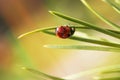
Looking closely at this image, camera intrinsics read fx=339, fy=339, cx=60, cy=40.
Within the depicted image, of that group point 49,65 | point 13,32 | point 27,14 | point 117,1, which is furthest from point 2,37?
point 117,1

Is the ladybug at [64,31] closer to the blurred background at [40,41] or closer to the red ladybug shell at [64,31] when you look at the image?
the red ladybug shell at [64,31]

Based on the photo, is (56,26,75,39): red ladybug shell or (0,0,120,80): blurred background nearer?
(56,26,75,39): red ladybug shell

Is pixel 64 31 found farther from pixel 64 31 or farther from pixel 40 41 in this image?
pixel 40 41

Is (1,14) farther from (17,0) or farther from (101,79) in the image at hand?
(101,79)

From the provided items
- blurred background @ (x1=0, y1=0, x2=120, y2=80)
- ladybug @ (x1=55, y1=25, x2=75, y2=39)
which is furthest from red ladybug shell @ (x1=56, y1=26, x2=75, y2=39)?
blurred background @ (x1=0, y1=0, x2=120, y2=80)

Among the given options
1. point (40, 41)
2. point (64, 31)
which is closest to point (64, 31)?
point (64, 31)

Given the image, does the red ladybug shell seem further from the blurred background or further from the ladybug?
the blurred background
